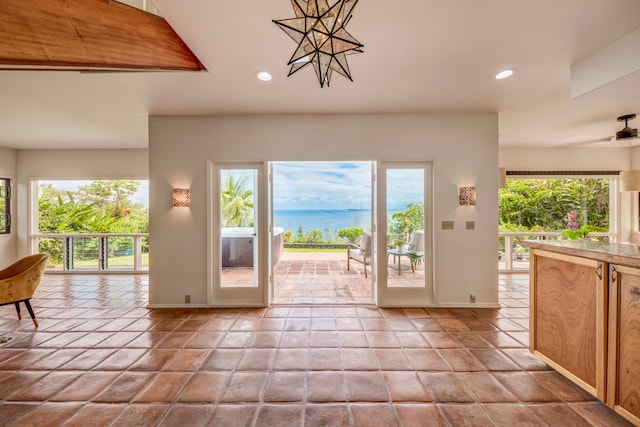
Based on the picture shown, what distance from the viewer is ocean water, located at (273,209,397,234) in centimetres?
1112

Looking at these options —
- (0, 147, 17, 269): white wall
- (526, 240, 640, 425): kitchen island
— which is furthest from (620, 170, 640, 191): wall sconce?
(0, 147, 17, 269): white wall

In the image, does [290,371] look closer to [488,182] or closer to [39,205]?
[488,182]

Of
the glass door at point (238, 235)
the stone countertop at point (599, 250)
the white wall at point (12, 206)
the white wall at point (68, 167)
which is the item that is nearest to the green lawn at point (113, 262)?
the white wall at point (12, 206)

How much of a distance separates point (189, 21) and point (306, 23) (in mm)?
1104

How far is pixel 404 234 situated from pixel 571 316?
2.16 meters

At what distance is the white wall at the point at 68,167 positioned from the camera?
628 cm

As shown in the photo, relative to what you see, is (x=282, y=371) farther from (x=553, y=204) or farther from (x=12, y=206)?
(x=12, y=206)

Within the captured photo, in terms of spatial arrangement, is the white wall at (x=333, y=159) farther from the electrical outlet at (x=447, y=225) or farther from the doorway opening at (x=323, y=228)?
the doorway opening at (x=323, y=228)

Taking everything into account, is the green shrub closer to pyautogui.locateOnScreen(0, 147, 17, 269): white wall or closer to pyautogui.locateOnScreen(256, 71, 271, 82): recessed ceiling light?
pyautogui.locateOnScreen(256, 71, 271, 82): recessed ceiling light

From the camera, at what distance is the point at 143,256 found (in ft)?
21.1

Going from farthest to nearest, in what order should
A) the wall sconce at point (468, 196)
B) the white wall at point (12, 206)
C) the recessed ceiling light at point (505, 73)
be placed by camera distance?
the white wall at point (12, 206), the wall sconce at point (468, 196), the recessed ceiling light at point (505, 73)

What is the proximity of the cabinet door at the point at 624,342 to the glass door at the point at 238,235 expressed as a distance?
3560 millimetres

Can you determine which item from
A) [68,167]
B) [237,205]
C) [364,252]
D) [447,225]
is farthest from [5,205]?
[447,225]

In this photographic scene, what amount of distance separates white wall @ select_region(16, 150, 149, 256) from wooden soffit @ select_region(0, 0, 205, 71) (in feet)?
13.2
